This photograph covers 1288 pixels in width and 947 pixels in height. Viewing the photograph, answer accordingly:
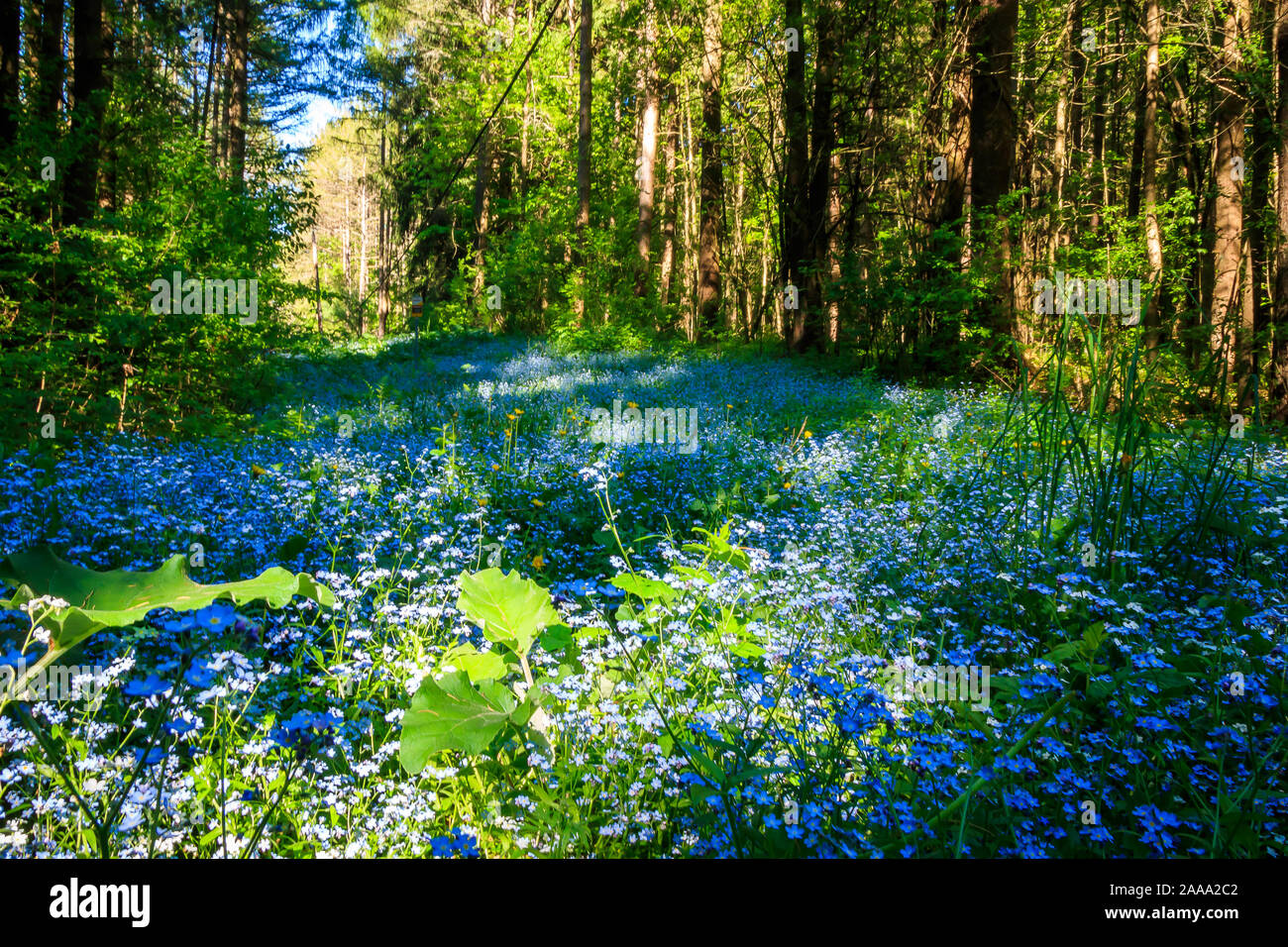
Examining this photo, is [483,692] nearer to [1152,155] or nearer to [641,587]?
[641,587]

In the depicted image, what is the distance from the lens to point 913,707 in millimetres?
2115

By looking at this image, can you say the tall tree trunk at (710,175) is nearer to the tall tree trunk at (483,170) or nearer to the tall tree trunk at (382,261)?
the tall tree trunk at (483,170)

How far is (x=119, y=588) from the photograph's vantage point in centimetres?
161

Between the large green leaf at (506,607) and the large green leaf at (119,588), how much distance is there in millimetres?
359

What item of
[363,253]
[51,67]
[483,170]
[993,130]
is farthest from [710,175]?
[363,253]

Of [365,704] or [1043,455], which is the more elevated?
[1043,455]

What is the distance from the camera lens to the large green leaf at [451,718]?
1.52m

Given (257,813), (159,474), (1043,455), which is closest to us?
(257,813)

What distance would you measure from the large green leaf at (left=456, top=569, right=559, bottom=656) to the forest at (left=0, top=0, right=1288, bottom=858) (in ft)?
0.04

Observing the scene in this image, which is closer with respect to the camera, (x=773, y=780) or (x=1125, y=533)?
(x=773, y=780)

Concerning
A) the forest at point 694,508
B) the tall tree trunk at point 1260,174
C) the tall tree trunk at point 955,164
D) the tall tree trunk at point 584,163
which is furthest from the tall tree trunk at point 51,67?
the tall tree trunk at point 1260,174
